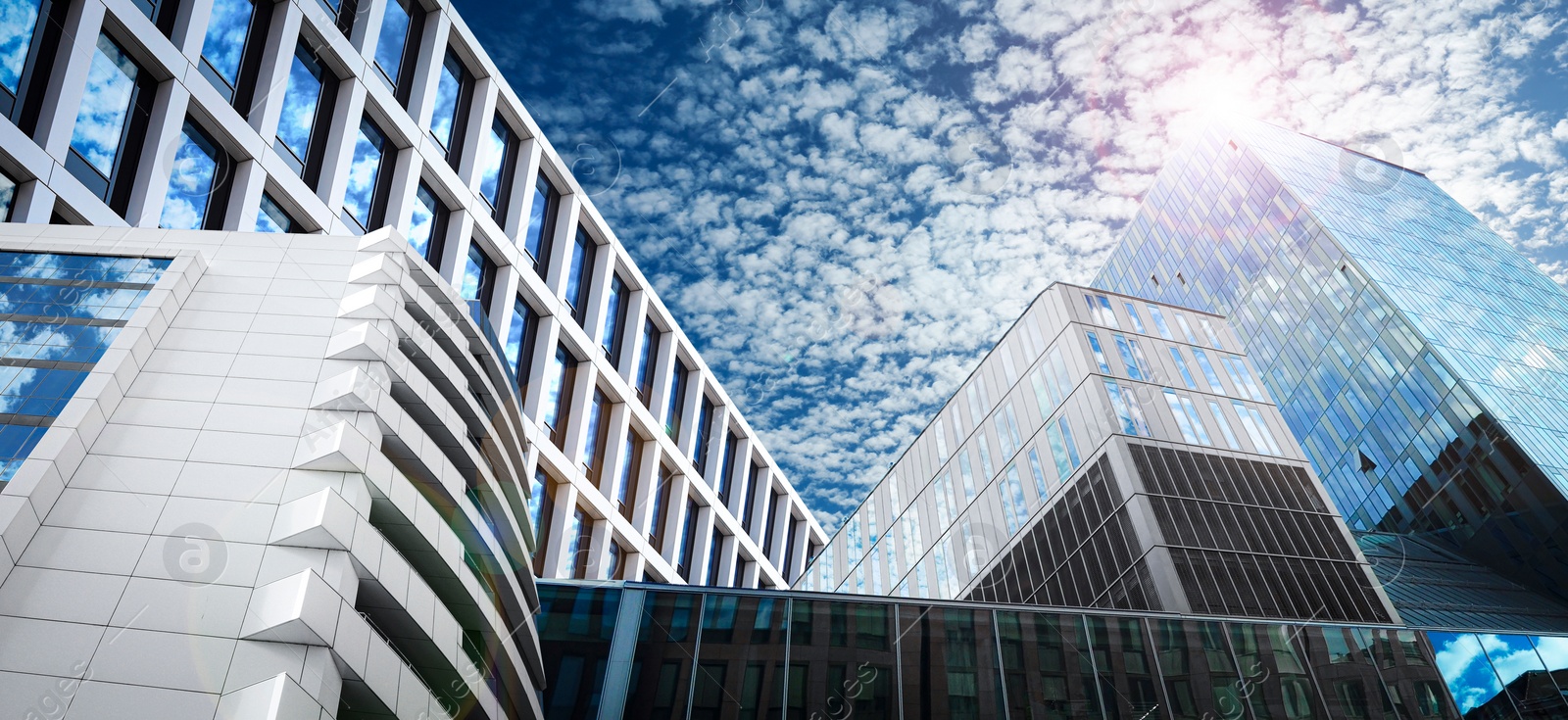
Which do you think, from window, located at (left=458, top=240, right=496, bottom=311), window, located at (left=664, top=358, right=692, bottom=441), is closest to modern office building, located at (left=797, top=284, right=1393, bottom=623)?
window, located at (left=664, top=358, right=692, bottom=441)

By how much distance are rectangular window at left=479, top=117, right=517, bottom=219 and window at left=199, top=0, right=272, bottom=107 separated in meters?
8.47

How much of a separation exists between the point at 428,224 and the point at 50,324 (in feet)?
53.9

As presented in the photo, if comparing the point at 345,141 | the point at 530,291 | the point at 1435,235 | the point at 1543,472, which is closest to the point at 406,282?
the point at 345,141

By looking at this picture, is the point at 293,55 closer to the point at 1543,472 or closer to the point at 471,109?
the point at 471,109

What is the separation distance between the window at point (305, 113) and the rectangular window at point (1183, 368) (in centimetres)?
3307

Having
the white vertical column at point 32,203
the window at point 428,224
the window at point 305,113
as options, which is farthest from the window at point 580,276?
the white vertical column at point 32,203

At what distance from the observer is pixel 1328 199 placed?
85.9 meters

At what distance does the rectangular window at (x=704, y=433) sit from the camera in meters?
45.6

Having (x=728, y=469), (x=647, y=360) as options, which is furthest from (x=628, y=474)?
(x=728, y=469)

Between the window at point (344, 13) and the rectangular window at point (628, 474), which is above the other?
the window at point (344, 13)

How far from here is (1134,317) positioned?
4147cm

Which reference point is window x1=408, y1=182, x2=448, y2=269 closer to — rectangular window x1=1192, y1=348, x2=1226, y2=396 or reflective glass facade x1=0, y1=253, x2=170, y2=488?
A: reflective glass facade x1=0, y1=253, x2=170, y2=488

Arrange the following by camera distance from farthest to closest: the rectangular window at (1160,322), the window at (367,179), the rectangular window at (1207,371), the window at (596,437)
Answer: the rectangular window at (1160,322) < the rectangular window at (1207,371) < the window at (596,437) < the window at (367,179)

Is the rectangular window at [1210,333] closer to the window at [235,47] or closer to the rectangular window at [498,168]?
the rectangular window at [498,168]
